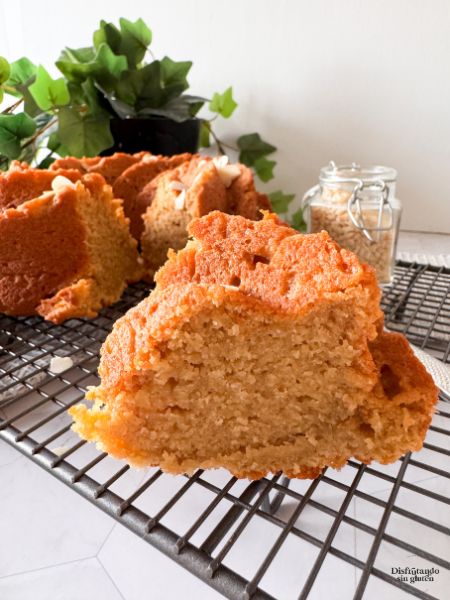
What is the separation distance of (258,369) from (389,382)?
0.60 feet

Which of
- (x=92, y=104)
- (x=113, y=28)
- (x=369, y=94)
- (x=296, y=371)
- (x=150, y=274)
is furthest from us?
(x=369, y=94)

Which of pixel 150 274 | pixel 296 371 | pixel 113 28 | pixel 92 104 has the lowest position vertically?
pixel 150 274

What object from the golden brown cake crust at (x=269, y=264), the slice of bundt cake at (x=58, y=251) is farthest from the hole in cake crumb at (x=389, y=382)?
the slice of bundt cake at (x=58, y=251)

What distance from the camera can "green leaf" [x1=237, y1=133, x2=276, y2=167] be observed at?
2.10 m

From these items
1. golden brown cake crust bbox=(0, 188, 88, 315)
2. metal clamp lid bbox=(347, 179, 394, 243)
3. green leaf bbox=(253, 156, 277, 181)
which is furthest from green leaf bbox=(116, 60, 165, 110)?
metal clamp lid bbox=(347, 179, 394, 243)

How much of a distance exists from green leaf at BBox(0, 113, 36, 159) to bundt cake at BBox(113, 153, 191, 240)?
375mm

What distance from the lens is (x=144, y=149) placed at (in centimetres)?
171

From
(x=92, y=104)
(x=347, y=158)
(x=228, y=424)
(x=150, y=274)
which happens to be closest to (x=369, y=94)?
(x=347, y=158)

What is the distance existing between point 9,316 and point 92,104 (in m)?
0.81

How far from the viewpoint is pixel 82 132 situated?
5.20ft

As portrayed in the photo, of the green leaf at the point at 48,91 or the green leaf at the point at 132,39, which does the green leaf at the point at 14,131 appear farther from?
the green leaf at the point at 132,39

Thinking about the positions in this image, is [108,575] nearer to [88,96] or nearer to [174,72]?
[88,96]

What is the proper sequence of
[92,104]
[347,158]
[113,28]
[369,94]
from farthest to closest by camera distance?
[347,158], [369,94], [113,28], [92,104]

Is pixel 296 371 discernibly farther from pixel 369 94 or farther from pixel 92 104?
pixel 369 94
